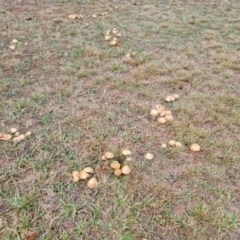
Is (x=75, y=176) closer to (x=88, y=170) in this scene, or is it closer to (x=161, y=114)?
(x=88, y=170)

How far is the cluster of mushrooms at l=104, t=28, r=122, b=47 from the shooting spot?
428 cm

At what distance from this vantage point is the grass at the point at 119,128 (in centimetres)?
199

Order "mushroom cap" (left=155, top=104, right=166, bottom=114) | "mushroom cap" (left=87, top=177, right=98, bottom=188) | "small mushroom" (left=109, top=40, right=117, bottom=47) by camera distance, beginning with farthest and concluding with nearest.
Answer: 1. "small mushroom" (left=109, top=40, right=117, bottom=47)
2. "mushroom cap" (left=155, top=104, right=166, bottom=114)
3. "mushroom cap" (left=87, top=177, right=98, bottom=188)

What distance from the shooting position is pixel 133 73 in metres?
3.57

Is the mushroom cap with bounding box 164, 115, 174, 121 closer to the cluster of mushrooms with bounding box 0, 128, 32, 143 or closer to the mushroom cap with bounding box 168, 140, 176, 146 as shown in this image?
the mushroom cap with bounding box 168, 140, 176, 146

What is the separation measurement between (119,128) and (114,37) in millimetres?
2239

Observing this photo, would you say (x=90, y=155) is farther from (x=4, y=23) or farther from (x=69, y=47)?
(x=4, y=23)

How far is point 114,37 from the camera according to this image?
14.8ft

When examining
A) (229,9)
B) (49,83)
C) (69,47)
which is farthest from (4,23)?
(229,9)

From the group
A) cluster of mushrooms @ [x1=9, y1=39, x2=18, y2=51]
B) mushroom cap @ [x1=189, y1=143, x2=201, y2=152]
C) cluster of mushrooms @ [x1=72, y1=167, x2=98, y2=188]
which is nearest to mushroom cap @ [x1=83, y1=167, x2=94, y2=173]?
cluster of mushrooms @ [x1=72, y1=167, x2=98, y2=188]

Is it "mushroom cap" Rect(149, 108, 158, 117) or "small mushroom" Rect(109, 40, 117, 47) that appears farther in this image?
"small mushroom" Rect(109, 40, 117, 47)

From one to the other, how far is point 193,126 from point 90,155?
42.4 inches

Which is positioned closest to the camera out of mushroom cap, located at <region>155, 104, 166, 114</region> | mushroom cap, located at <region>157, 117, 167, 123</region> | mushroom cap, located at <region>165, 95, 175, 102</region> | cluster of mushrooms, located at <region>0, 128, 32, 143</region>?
cluster of mushrooms, located at <region>0, 128, 32, 143</region>

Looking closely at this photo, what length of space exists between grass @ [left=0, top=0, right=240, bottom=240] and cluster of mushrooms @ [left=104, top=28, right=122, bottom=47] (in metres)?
0.09
